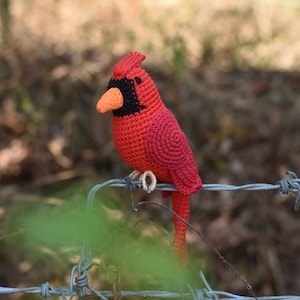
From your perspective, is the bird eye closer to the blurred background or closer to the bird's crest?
the bird's crest

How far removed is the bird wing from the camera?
2.88ft

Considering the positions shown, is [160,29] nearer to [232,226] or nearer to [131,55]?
[232,226]

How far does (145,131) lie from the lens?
885mm

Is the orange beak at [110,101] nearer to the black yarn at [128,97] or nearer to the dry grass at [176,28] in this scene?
the black yarn at [128,97]

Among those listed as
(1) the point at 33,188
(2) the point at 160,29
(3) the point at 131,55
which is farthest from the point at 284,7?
(3) the point at 131,55

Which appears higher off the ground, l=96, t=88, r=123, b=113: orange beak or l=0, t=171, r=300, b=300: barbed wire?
l=96, t=88, r=123, b=113: orange beak

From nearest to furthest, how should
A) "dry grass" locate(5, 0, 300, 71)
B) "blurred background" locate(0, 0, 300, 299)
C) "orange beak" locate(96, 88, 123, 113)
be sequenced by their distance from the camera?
"orange beak" locate(96, 88, 123, 113) < "blurred background" locate(0, 0, 300, 299) < "dry grass" locate(5, 0, 300, 71)

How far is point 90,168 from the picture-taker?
7.50 feet

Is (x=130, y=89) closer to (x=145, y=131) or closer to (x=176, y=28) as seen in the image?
(x=145, y=131)

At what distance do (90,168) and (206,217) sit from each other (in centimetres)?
55

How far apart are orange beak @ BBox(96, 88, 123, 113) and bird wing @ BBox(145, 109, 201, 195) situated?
70 mm

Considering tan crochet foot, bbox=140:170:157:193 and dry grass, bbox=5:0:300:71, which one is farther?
dry grass, bbox=5:0:300:71

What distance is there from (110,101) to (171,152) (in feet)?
0.45

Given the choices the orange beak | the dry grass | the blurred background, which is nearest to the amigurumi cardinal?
the orange beak
